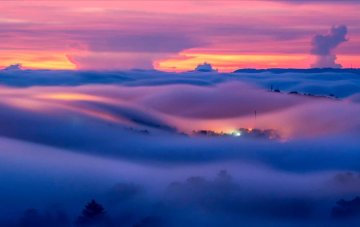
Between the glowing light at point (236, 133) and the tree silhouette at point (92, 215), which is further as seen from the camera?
the glowing light at point (236, 133)

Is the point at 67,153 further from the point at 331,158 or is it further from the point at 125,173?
the point at 331,158

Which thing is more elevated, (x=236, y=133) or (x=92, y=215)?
(x=92, y=215)

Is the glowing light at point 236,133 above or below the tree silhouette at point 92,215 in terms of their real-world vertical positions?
below

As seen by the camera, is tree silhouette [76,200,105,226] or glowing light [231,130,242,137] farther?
glowing light [231,130,242,137]

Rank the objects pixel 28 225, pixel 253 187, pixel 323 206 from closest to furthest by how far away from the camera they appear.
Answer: pixel 28 225
pixel 323 206
pixel 253 187

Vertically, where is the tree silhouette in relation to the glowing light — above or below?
above

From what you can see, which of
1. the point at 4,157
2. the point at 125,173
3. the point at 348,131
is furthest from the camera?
the point at 348,131

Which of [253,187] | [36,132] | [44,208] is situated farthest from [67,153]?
[253,187]

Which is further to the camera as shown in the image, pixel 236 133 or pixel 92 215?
pixel 236 133
